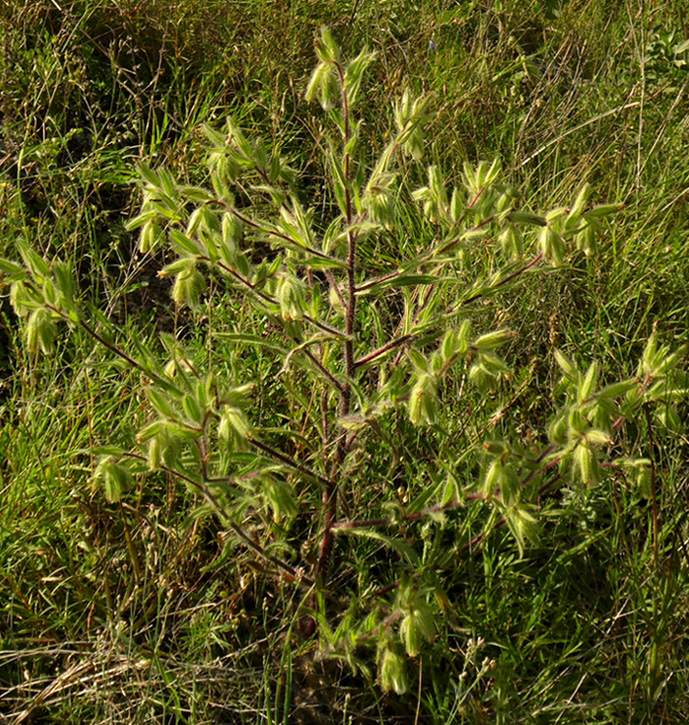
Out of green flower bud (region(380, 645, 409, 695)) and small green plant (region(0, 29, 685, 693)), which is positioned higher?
small green plant (region(0, 29, 685, 693))

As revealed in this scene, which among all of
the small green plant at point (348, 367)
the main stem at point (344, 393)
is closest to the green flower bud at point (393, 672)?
the small green plant at point (348, 367)

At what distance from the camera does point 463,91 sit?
3.50 meters

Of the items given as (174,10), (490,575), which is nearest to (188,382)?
(490,575)

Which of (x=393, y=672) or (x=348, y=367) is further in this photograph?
(x=348, y=367)

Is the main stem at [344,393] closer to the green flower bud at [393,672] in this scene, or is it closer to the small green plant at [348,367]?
the small green plant at [348,367]

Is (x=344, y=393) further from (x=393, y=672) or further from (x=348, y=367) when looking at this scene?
(x=393, y=672)

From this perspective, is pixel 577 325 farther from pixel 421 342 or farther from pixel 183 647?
pixel 183 647

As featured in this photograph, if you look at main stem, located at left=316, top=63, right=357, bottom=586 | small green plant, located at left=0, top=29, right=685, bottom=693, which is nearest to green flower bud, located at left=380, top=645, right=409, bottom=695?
small green plant, located at left=0, top=29, right=685, bottom=693

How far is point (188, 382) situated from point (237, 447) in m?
0.23

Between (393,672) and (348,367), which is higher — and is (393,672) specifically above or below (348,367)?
below

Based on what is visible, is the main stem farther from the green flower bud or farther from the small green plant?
the green flower bud

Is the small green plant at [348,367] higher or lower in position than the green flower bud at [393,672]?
higher

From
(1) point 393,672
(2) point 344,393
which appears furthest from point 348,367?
(1) point 393,672

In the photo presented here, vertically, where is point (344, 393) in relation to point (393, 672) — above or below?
above
